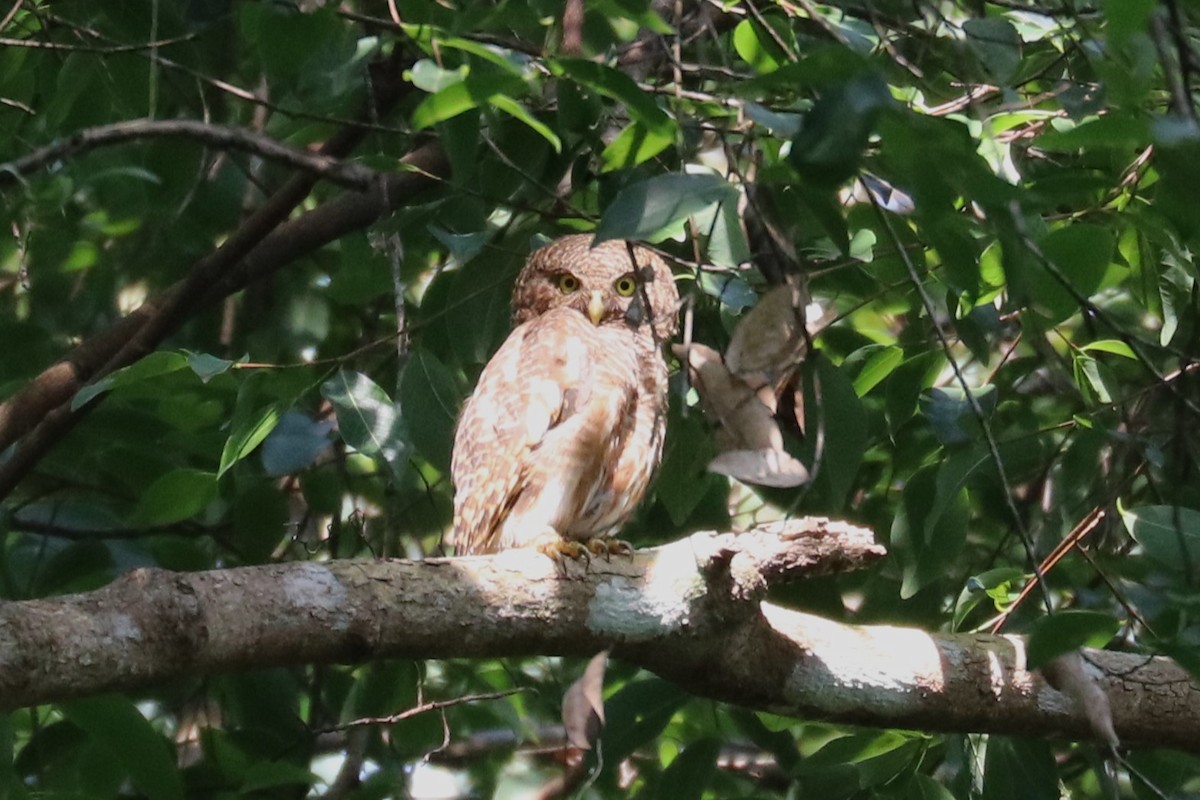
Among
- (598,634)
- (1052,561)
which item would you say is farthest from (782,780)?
(598,634)

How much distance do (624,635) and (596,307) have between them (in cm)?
142

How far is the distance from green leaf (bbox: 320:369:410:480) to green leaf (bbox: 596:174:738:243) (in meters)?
0.88

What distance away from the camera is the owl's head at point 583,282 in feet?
12.2

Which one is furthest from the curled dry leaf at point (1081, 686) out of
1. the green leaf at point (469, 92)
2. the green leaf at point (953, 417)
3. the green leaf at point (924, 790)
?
the green leaf at point (469, 92)

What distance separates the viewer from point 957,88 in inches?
115

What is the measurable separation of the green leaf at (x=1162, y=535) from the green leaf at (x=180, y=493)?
1.59 metres

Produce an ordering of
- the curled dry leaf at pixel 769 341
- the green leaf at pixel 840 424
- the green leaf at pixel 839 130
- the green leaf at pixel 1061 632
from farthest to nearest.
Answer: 1. the green leaf at pixel 840 424
2. the curled dry leaf at pixel 769 341
3. the green leaf at pixel 1061 632
4. the green leaf at pixel 839 130

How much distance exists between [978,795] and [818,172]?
1854 mm

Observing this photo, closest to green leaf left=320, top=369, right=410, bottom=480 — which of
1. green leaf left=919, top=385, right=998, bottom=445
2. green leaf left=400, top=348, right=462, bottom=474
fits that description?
green leaf left=400, top=348, right=462, bottom=474

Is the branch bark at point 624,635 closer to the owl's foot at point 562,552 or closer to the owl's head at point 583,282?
the owl's foot at point 562,552

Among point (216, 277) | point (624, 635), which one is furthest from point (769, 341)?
point (216, 277)

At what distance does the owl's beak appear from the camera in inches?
146

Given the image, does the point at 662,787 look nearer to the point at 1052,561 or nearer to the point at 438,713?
the point at 438,713

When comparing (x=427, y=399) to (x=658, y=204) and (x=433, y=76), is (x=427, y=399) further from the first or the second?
(x=658, y=204)
